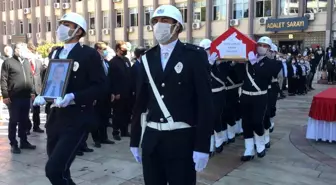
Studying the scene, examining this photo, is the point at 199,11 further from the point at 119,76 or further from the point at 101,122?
the point at 101,122

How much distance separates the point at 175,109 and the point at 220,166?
10.8ft

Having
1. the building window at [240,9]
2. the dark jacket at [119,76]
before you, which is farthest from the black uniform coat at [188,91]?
the building window at [240,9]

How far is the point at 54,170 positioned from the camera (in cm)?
333

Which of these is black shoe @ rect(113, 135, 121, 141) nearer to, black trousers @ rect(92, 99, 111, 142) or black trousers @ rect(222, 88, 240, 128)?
black trousers @ rect(92, 99, 111, 142)

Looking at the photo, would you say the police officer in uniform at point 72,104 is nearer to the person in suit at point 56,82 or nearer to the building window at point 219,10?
the person in suit at point 56,82

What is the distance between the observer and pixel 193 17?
3503cm

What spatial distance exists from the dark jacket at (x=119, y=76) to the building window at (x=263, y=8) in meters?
25.3

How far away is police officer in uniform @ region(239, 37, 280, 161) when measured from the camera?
5.99 metres

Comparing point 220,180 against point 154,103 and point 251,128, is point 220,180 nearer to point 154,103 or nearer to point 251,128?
point 251,128

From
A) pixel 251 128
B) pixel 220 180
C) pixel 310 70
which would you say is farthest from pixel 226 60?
pixel 310 70

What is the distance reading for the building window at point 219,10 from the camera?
32.9 m

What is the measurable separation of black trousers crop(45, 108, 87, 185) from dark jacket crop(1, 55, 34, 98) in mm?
3164

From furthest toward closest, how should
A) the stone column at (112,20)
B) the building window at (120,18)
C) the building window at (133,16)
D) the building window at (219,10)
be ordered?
the stone column at (112,20) < the building window at (120,18) < the building window at (133,16) < the building window at (219,10)

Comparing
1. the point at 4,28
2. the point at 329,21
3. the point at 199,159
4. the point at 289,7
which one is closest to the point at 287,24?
the point at 289,7
